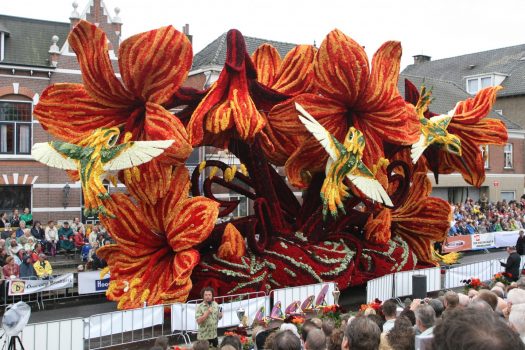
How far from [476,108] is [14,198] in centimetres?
1663

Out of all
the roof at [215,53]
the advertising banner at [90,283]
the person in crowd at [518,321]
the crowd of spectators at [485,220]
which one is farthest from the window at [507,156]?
the person in crowd at [518,321]

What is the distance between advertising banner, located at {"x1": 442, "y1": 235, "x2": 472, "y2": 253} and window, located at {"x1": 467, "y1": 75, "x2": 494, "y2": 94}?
72.9 ft

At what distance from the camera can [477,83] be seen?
1703 inches

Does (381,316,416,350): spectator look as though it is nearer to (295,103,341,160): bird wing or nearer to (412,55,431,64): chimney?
(295,103,341,160): bird wing

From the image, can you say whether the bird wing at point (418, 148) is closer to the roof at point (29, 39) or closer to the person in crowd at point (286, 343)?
the person in crowd at point (286, 343)

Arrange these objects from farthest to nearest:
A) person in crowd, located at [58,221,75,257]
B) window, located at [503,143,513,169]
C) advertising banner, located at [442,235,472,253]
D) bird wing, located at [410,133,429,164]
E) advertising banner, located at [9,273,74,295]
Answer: window, located at [503,143,513,169], advertising banner, located at [442,235,472,253], person in crowd, located at [58,221,75,257], bird wing, located at [410,133,429,164], advertising banner, located at [9,273,74,295]

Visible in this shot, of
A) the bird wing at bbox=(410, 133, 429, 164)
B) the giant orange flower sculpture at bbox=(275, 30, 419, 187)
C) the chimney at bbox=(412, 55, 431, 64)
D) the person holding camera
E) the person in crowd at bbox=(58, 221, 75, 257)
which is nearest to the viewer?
the person holding camera

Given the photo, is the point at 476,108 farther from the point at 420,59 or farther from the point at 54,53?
the point at 420,59

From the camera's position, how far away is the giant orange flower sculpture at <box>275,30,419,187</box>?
41.6ft

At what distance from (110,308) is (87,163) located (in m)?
4.39

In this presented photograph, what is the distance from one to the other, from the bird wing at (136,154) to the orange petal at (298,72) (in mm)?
4320

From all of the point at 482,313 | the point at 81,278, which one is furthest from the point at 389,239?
the point at 482,313

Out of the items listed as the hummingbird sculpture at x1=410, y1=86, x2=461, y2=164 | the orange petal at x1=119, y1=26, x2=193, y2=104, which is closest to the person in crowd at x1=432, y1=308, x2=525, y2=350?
the orange petal at x1=119, y1=26, x2=193, y2=104

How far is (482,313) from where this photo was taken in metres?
2.46
